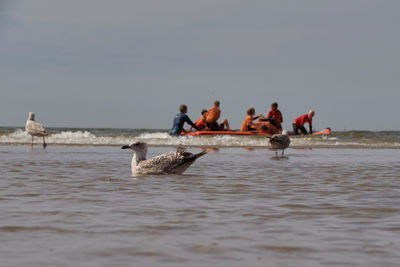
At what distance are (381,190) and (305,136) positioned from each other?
18.7 meters

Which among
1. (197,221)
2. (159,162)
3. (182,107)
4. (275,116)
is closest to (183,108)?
(182,107)

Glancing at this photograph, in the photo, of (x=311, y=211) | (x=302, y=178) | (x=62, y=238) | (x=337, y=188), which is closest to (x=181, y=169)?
(x=302, y=178)

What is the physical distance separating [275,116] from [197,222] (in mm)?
19653

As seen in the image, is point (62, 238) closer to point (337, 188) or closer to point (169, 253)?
point (169, 253)

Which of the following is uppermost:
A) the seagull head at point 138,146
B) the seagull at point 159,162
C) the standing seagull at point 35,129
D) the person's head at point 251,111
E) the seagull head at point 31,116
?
the person's head at point 251,111

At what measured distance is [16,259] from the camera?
3234mm

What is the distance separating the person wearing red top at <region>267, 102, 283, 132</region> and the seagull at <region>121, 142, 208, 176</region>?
15.0 meters

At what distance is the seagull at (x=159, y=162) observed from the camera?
8.66 m

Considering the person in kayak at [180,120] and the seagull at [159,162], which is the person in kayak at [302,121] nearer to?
the person in kayak at [180,120]

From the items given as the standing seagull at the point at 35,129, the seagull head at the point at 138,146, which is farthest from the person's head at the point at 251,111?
the seagull head at the point at 138,146

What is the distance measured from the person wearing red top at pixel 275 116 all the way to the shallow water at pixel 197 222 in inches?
620

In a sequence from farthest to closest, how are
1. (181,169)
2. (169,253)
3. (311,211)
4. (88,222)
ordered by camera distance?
1. (181,169)
2. (311,211)
3. (88,222)
4. (169,253)

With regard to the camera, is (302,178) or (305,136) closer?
(302,178)

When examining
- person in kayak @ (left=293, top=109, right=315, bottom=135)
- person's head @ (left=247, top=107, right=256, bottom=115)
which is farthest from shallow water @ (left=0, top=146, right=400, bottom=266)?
person in kayak @ (left=293, top=109, right=315, bottom=135)
